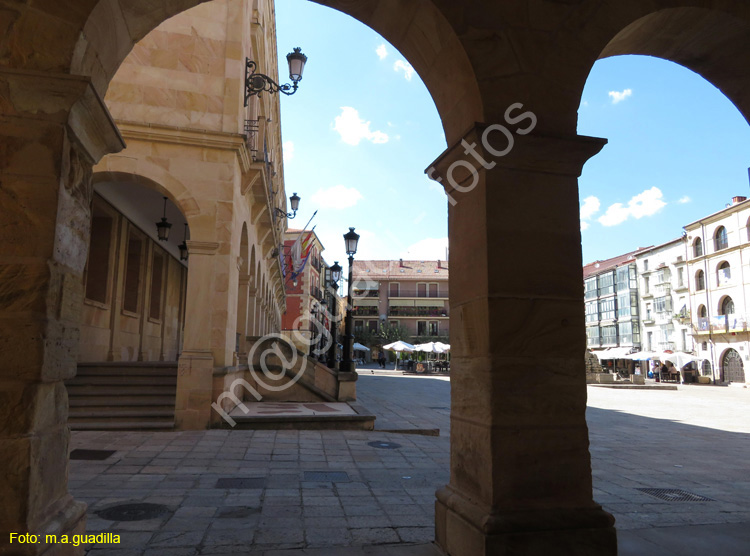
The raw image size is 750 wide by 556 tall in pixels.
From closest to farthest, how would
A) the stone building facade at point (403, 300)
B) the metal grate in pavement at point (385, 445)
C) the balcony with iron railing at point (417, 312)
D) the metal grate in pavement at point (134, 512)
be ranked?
the metal grate in pavement at point (134, 512)
the metal grate in pavement at point (385, 445)
the stone building facade at point (403, 300)
the balcony with iron railing at point (417, 312)

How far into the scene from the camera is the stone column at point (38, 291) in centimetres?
249

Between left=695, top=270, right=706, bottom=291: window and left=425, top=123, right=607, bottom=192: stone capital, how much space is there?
Result: 4393cm

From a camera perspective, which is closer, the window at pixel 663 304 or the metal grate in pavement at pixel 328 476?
the metal grate in pavement at pixel 328 476

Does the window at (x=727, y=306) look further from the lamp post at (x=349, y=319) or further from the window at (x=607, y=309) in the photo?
the lamp post at (x=349, y=319)

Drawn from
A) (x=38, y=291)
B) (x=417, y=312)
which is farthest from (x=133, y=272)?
(x=417, y=312)

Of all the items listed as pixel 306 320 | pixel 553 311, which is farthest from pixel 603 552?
pixel 306 320

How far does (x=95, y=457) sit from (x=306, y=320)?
3828 centimetres

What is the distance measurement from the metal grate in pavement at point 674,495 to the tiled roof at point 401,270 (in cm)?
6589

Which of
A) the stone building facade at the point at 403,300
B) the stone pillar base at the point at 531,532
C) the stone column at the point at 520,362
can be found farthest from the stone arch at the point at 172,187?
the stone building facade at the point at 403,300

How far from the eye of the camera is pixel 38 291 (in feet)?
8.54

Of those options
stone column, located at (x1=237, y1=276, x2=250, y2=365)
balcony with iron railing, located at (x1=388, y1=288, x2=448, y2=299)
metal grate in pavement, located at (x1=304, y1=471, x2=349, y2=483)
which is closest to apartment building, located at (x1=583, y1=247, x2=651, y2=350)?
balcony with iron railing, located at (x1=388, y1=288, x2=448, y2=299)

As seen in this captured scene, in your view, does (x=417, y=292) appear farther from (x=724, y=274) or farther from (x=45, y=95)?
(x=45, y=95)

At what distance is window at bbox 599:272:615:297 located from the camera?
2240 inches

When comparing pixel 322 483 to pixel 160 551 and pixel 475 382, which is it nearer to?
pixel 160 551
